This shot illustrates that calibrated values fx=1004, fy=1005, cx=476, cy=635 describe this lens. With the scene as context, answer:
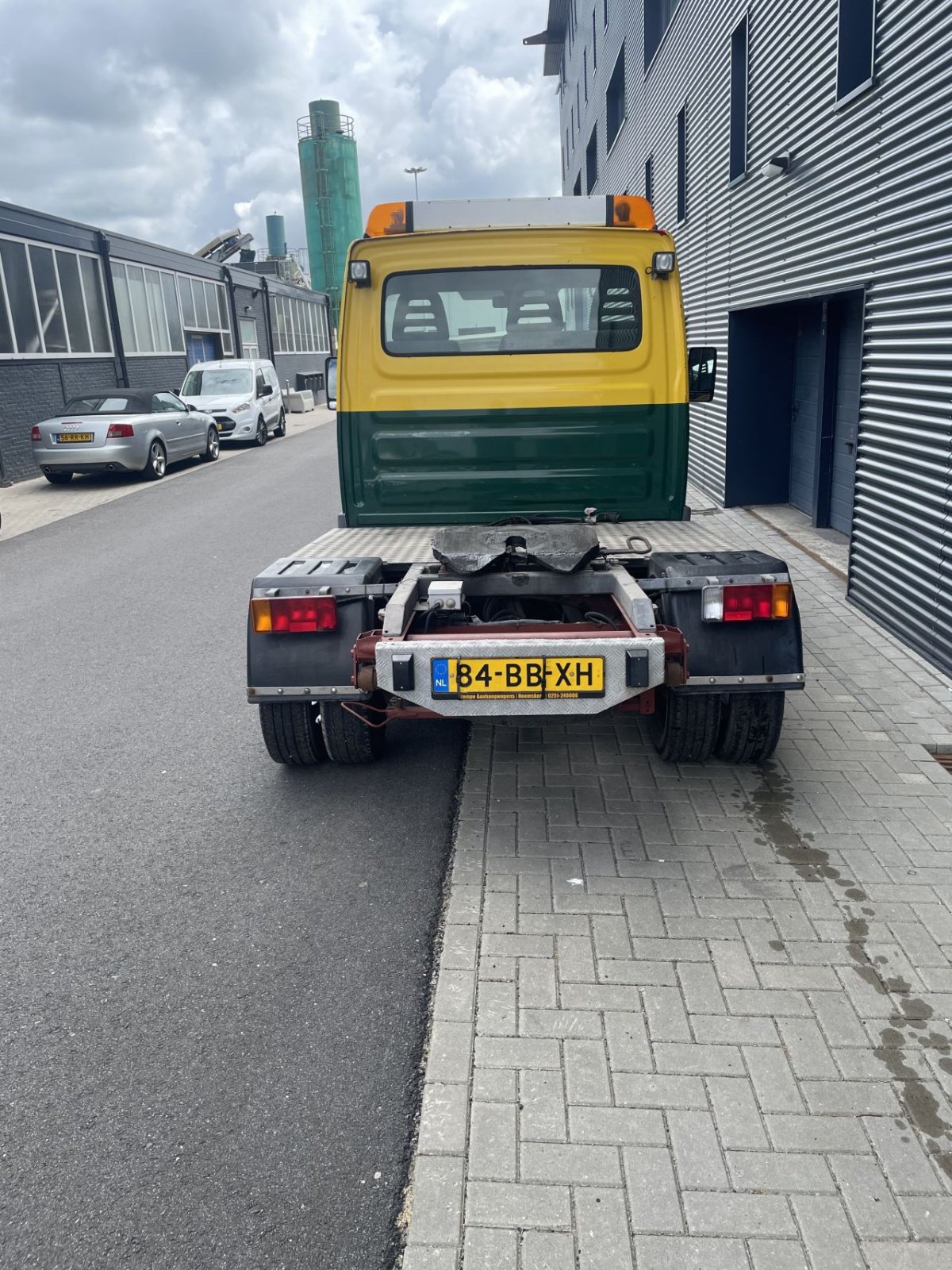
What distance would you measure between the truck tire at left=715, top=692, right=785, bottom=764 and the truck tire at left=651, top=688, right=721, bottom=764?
2.0 inches

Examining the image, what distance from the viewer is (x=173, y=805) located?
4746 mm

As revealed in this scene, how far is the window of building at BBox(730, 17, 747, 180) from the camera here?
1098 centimetres

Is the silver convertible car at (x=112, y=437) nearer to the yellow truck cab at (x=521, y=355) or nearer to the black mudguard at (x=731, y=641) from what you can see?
the yellow truck cab at (x=521, y=355)

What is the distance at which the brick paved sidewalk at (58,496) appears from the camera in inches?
551

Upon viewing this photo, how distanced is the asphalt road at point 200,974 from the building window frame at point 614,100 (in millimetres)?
17834

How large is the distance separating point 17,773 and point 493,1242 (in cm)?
379

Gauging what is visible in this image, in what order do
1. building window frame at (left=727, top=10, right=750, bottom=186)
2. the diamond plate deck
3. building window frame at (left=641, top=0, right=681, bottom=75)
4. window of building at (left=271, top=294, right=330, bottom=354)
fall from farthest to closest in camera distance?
window of building at (left=271, top=294, right=330, bottom=354)
building window frame at (left=641, top=0, right=681, bottom=75)
building window frame at (left=727, top=10, right=750, bottom=186)
the diamond plate deck

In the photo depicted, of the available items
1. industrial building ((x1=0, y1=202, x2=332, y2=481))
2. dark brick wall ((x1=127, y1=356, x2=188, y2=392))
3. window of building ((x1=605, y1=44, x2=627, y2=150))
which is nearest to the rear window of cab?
industrial building ((x1=0, y1=202, x2=332, y2=481))

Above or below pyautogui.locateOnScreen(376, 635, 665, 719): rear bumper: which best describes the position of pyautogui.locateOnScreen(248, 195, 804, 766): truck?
above

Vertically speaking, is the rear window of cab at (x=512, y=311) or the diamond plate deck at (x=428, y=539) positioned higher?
the rear window of cab at (x=512, y=311)

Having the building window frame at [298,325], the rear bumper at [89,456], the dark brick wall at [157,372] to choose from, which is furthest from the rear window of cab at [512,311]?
the building window frame at [298,325]

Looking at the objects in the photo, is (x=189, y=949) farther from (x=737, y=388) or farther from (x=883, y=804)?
(x=737, y=388)

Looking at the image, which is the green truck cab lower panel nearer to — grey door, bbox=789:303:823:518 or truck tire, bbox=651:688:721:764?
truck tire, bbox=651:688:721:764

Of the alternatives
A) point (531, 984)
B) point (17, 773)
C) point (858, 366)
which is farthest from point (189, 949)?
point (858, 366)
